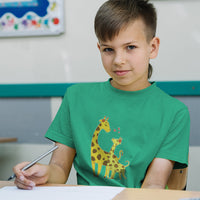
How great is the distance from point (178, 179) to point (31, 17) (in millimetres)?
1230

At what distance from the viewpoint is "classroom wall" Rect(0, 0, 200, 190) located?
168 centimetres

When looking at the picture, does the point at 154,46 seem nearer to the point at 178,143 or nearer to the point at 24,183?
the point at 178,143

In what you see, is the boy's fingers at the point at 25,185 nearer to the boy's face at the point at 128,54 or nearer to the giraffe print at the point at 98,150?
the giraffe print at the point at 98,150

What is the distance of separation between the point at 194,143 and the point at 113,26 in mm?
957

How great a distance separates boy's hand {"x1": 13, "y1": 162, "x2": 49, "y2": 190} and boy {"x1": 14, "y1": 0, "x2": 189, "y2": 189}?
1 centimetres

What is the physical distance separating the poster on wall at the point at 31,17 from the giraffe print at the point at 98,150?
89cm

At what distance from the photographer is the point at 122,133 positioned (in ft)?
3.47

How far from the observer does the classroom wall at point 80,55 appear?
5.50ft

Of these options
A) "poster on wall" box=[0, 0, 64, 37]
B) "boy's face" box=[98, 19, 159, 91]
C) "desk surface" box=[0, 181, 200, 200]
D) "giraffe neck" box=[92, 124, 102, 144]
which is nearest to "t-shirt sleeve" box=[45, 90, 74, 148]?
"giraffe neck" box=[92, 124, 102, 144]

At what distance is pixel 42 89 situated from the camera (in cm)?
187

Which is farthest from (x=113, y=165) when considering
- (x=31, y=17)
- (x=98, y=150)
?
(x=31, y=17)

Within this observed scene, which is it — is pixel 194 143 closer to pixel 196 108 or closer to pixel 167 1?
pixel 196 108

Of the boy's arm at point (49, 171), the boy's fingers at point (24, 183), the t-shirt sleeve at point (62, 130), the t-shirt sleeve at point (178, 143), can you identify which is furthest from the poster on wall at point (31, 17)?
the boy's fingers at point (24, 183)

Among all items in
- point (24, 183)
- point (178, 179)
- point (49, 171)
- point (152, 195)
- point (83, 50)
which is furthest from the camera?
point (83, 50)
